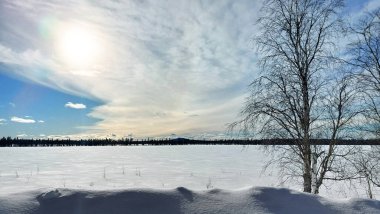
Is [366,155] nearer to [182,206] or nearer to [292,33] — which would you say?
[292,33]

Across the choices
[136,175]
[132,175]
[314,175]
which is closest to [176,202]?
[314,175]

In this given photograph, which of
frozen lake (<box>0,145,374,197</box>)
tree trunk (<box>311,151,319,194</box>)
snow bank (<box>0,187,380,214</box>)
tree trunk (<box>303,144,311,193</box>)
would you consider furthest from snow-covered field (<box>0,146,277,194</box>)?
snow bank (<box>0,187,380,214</box>)

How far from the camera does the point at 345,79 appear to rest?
1108 cm

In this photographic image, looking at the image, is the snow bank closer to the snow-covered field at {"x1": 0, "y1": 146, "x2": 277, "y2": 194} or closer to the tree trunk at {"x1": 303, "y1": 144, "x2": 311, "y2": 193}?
the snow-covered field at {"x1": 0, "y1": 146, "x2": 277, "y2": 194}

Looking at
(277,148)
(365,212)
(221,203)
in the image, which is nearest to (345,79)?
(277,148)

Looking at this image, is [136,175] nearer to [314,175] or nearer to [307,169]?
[307,169]

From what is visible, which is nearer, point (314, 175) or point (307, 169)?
point (314, 175)

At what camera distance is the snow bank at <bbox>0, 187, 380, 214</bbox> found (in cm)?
404

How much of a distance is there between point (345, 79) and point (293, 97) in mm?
1781

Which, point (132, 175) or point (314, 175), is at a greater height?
point (314, 175)

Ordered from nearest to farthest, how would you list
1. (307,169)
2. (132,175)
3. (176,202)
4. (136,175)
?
1. (176,202)
2. (307,169)
3. (136,175)
4. (132,175)

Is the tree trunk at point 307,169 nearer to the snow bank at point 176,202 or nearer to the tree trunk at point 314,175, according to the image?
the tree trunk at point 314,175

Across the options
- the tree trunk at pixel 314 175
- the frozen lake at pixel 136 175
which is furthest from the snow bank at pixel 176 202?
the tree trunk at pixel 314 175

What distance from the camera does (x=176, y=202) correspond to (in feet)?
14.2
